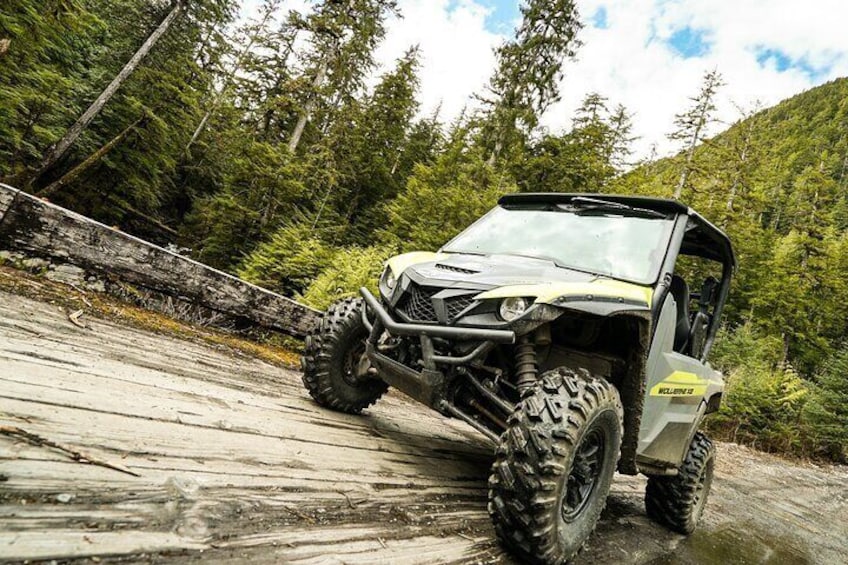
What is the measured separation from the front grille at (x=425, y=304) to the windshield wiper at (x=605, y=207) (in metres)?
1.54

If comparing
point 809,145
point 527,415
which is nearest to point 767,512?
point 527,415

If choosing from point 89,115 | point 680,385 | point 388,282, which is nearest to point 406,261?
point 388,282

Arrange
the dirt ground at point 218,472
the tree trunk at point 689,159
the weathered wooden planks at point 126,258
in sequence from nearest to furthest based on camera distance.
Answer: the dirt ground at point 218,472
the weathered wooden planks at point 126,258
the tree trunk at point 689,159

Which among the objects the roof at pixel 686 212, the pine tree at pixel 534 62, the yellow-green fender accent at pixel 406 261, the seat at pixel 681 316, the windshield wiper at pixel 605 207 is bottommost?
the yellow-green fender accent at pixel 406 261

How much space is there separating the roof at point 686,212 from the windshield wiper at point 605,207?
3cm

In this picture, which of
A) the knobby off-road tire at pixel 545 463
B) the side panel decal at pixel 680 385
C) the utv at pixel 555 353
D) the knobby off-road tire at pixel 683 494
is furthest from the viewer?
the knobby off-road tire at pixel 683 494

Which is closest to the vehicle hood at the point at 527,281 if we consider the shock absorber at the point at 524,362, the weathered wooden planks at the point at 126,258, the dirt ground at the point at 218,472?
the shock absorber at the point at 524,362

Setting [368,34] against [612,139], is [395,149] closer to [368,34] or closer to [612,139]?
[368,34]

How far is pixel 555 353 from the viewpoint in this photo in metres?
2.93

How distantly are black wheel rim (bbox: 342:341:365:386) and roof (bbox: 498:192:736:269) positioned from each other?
1753mm

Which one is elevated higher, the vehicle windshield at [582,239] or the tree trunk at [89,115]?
the tree trunk at [89,115]

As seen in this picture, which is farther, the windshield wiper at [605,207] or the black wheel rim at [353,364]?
the black wheel rim at [353,364]

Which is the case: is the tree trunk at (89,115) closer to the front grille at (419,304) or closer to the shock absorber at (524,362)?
the front grille at (419,304)

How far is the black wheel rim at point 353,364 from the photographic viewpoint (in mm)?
3316
